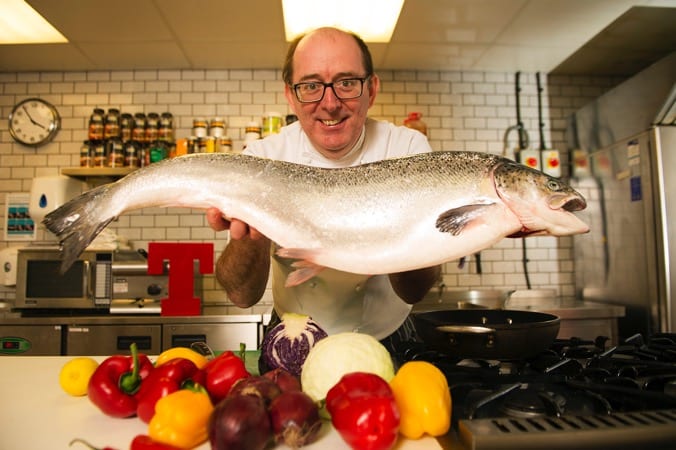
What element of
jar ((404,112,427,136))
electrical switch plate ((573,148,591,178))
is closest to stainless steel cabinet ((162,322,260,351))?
jar ((404,112,427,136))

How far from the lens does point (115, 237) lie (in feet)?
10.8

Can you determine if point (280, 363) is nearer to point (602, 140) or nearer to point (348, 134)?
point (348, 134)

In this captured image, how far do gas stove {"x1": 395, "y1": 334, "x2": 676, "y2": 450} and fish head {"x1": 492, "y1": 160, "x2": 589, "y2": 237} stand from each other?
1.03 feet

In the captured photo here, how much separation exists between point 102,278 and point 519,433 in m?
2.89

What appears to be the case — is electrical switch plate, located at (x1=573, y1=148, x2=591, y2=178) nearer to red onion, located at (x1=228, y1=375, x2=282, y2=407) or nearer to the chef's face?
the chef's face

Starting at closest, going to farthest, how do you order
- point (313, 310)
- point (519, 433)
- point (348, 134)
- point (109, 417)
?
point (519, 433) < point (109, 417) < point (348, 134) < point (313, 310)

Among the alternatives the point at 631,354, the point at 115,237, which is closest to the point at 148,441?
the point at 631,354

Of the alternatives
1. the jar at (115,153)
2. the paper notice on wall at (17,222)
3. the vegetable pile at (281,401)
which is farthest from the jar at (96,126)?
the vegetable pile at (281,401)

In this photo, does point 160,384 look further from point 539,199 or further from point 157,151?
point 157,151

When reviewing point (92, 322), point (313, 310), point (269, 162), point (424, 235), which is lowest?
point (92, 322)

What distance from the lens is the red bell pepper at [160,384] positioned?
2.80 feet

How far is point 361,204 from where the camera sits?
102cm

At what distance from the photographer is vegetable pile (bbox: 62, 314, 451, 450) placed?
28.5 inches

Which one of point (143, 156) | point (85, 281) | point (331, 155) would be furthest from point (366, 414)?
point (143, 156)
